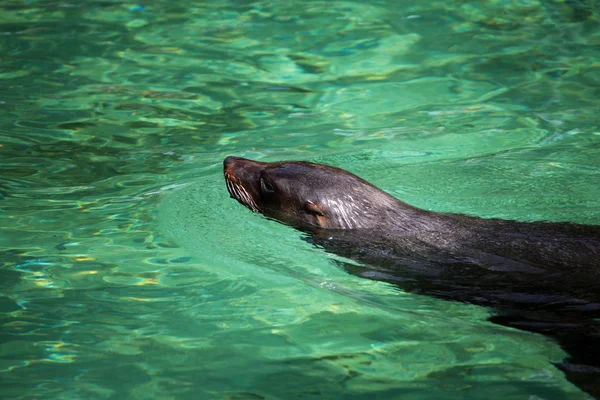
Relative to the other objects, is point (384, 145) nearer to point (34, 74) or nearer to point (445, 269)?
point (445, 269)

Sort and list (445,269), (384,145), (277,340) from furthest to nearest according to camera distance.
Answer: (384,145) → (445,269) → (277,340)

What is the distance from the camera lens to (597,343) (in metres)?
4.23

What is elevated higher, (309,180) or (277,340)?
(309,180)

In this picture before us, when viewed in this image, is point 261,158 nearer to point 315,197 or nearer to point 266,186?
point 266,186

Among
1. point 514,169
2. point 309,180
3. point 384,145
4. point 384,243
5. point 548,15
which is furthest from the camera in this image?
point 548,15

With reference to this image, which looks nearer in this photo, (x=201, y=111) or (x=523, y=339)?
(x=523, y=339)

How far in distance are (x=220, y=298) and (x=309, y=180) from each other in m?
1.27

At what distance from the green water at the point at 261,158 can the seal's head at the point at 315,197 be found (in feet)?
0.62

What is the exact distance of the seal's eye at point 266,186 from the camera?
6.02m

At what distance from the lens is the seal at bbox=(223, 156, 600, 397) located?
4.46 m

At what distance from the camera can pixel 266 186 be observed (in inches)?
239

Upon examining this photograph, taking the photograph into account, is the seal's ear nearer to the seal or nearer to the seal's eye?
the seal

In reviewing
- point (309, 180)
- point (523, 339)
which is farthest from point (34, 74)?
point (523, 339)

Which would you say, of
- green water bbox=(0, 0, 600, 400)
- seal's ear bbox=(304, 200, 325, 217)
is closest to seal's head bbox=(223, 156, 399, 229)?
seal's ear bbox=(304, 200, 325, 217)
